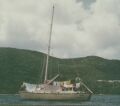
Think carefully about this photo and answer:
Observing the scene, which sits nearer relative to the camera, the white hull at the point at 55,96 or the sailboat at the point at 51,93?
the white hull at the point at 55,96

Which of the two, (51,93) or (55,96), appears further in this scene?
(51,93)

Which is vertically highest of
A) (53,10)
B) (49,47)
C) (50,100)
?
(53,10)

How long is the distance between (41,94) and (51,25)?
23940mm

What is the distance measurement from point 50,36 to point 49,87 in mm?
17567

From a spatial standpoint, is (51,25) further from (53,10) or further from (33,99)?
(33,99)

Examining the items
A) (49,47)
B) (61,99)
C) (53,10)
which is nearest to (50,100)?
(61,99)

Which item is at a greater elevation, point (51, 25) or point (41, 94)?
point (51, 25)

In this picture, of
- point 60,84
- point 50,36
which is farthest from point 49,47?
point 60,84

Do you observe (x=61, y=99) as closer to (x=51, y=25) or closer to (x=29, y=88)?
(x=29, y=88)

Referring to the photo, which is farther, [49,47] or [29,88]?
[29,88]

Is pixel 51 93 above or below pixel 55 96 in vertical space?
above

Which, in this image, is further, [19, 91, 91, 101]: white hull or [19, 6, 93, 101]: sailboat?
[19, 6, 93, 101]: sailboat

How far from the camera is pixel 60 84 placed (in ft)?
563

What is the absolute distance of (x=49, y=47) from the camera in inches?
6363
